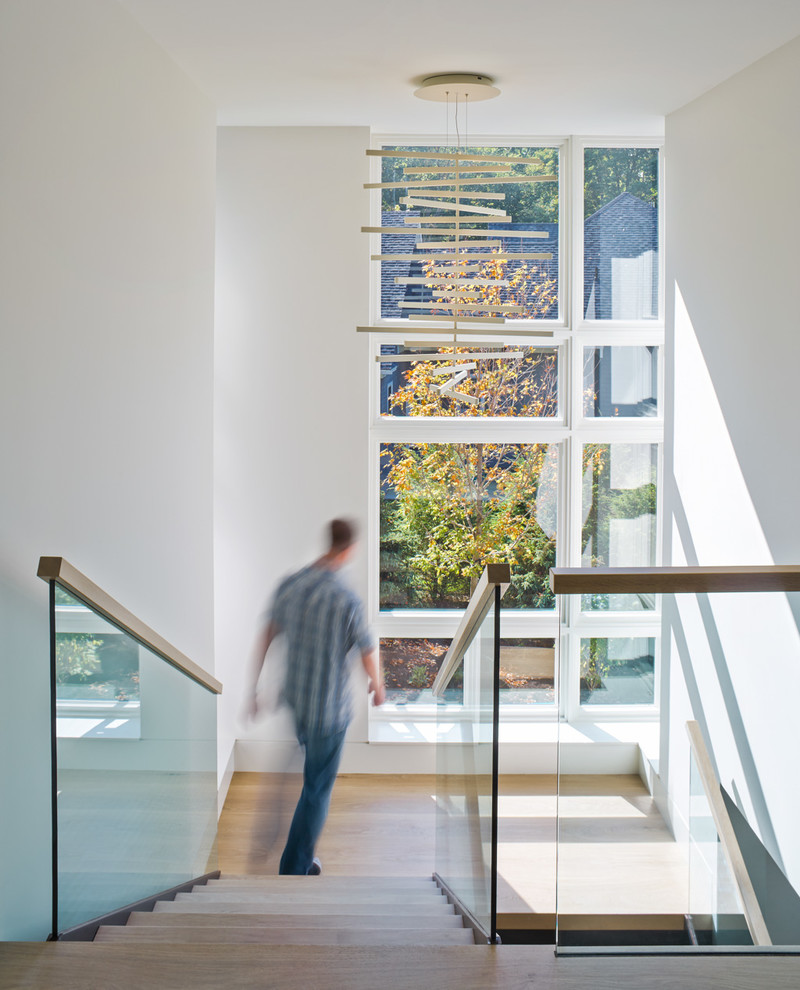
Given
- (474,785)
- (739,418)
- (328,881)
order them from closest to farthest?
(474,785)
(328,881)
(739,418)

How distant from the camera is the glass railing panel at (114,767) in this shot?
269 centimetres

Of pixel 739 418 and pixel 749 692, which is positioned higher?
pixel 739 418

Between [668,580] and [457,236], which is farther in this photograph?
[457,236]

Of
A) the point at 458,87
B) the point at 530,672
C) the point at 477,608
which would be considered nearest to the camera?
the point at 477,608

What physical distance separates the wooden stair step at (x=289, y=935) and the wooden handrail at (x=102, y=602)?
2.75 ft

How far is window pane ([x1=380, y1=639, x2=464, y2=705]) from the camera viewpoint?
645 centimetres

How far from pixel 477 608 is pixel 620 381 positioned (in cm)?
380

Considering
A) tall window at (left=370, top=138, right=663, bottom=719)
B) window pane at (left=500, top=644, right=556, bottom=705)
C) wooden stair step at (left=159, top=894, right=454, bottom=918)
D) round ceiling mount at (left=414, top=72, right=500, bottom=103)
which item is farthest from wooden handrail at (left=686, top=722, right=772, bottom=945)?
window pane at (left=500, top=644, right=556, bottom=705)

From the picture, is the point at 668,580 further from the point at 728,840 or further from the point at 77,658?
the point at 77,658

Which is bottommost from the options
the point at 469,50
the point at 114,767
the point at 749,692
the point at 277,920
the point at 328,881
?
the point at 328,881

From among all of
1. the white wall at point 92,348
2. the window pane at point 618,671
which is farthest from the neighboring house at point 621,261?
the window pane at point 618,671

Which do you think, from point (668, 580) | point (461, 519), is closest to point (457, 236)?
point (461, 519)

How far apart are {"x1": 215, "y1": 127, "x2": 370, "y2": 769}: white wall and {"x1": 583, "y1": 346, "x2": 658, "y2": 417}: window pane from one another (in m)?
1.47

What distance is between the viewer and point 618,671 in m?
2.52
